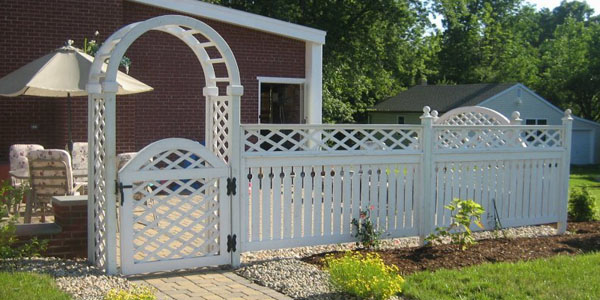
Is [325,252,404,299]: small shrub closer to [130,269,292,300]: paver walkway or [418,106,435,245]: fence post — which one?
[130,269,292,300]: paver walkway

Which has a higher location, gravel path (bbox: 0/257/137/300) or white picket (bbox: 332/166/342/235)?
white picket (bbox: 332/166/342/235)

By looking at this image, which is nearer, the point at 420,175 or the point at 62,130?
the point at 420,175

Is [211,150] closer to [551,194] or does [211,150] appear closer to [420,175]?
[420,175]

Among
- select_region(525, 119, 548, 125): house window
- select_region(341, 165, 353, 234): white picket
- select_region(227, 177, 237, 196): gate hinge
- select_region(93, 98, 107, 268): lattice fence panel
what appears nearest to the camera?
select_region(93, 98, 107, 268): lattice fence panel

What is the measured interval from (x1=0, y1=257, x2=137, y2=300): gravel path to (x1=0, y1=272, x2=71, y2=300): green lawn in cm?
12

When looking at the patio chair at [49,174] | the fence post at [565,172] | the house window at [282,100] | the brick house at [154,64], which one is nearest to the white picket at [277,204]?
the patio chair at [49,174]

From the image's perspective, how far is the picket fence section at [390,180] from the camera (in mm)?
7352

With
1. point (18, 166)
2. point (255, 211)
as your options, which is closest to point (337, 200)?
point (255, 211)

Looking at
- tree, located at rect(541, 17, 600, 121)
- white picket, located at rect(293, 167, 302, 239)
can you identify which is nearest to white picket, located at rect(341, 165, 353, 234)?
white picket, located at rect(293, 167, 302, 239)

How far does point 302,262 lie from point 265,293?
4.09 feet

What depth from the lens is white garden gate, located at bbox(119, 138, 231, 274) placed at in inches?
255

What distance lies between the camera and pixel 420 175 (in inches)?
327

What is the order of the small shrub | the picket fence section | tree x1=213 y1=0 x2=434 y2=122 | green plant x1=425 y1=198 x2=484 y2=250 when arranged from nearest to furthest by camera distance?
the small shrub → the picket fence section → green plant x1=425 y1=198 x2=484 y2=250 → tree x1=213 y1=0 x2=434 y2=122

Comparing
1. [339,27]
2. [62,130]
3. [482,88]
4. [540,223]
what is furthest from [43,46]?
[482,88]
